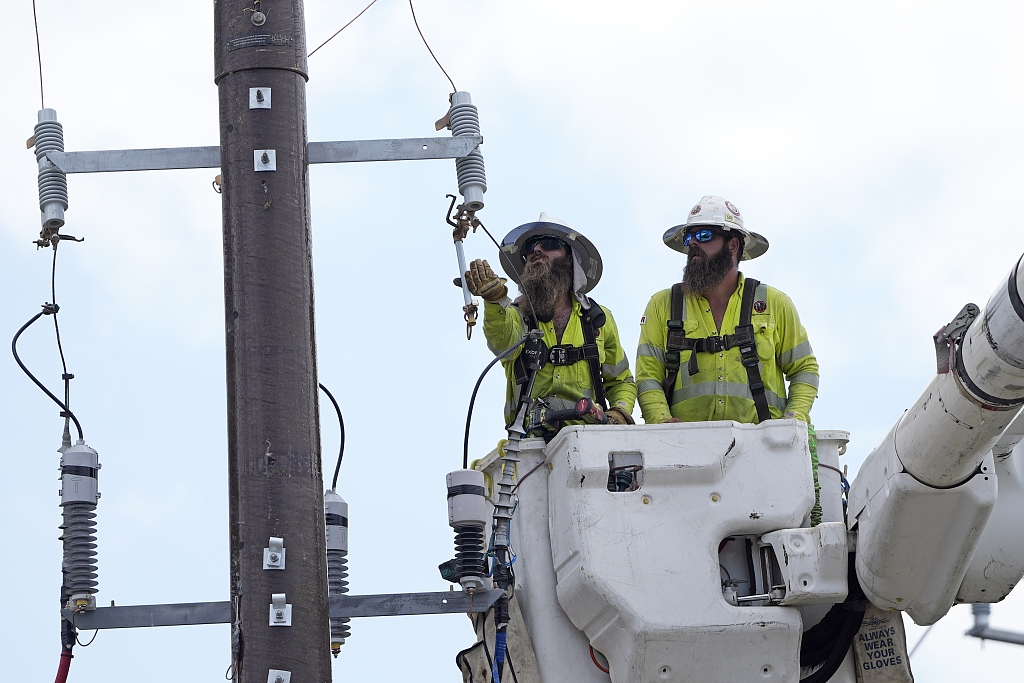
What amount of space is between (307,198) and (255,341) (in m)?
0.81

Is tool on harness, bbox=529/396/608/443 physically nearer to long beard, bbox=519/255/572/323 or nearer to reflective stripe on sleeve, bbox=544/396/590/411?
reflective stripe on sleeve, bbox=544/396/590/411

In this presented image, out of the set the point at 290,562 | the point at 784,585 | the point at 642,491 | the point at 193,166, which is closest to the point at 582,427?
the point at 642,491

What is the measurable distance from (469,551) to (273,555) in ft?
3.42

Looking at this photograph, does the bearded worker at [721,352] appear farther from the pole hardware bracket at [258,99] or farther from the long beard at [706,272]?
the pole hardware bracket at [258,99]

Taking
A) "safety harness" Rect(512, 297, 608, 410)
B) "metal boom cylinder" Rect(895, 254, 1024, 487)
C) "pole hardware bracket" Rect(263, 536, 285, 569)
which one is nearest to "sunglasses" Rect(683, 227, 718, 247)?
"safety harness" Rect(512, 297, 608, 410)

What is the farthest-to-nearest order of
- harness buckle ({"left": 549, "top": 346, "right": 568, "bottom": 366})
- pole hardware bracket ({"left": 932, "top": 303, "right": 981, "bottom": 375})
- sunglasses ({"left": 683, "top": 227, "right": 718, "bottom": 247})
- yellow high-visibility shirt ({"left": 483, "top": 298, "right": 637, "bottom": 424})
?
sunglasses ({"left": 683, "top": 227, "right": 718, "bottom": 247}), harness buckle ({"left": 549, "top": 346, "right": 568, "bottom": 366}), yellow high-visibility shirt ({"left": 483, "top": 298, "right": 637, "bottom": 424}), pole hardware bracket ({"left": 932, "top": 303, "right": 981, "bottom": 375})

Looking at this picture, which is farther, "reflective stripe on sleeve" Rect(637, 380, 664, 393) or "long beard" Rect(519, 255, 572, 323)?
"long beard" Rect(519, 255, 572, 323)

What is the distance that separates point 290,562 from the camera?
21.7ft

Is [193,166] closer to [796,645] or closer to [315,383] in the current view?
[315,383]

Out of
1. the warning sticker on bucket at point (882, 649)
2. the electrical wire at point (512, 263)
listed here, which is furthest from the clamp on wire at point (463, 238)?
the warning sticker on bucket at point (882, 649)

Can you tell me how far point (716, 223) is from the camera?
29.2 feet

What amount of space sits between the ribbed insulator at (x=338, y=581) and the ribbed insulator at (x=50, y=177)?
2.13 metres

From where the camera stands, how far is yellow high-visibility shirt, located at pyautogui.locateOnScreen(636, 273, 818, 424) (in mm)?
8352

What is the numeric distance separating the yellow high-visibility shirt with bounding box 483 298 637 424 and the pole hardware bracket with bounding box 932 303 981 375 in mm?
2405
